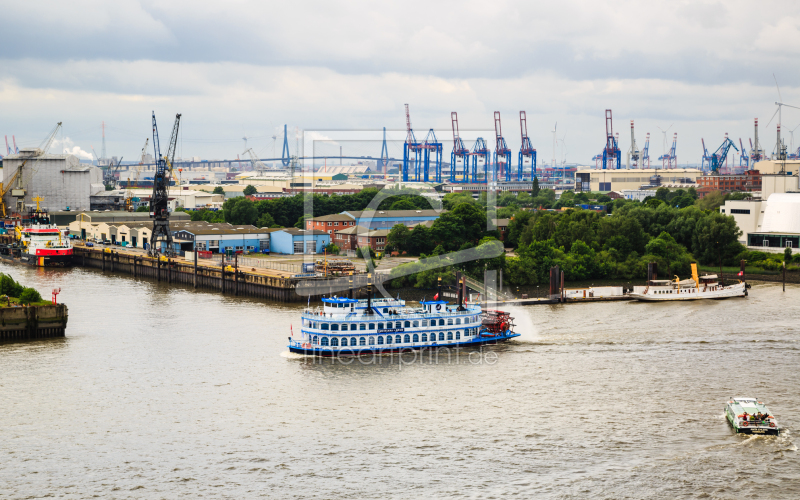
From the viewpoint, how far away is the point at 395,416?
16062 millimetres

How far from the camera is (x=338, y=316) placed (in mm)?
21047

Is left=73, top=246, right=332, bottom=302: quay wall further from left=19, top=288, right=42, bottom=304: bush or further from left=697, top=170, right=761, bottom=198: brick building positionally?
left=697, top=170, right=761, bottom=198: brick building

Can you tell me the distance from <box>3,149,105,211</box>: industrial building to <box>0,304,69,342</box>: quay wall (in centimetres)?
4605

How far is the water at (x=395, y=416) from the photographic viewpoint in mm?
13172

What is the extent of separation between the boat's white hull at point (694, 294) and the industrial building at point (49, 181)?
49766 millimetres

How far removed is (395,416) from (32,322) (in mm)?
12100

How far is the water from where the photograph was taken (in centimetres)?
1317

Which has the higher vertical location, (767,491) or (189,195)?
(189,195)

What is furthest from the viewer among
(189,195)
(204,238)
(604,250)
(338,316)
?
(189,195)

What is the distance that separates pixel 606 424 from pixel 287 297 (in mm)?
16914

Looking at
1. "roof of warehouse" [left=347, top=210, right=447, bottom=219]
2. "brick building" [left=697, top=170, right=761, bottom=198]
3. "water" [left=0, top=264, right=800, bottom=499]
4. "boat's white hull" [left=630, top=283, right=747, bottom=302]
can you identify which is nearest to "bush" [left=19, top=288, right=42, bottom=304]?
"water" [left=0, top=264, right=800, bottom=499]

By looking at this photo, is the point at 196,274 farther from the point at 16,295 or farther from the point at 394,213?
the point at 394,213

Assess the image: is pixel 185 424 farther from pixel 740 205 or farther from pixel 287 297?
pixel 740 205


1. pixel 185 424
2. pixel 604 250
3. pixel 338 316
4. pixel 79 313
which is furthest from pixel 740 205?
pixel 185 424
